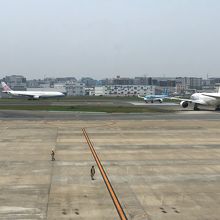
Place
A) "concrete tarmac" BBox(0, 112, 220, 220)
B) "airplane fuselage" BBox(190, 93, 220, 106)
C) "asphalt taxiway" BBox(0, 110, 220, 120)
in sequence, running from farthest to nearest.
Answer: "airplane fuselage" BBox(190, 93, 220, 106), "asphalt taxiway" BBox(0, 110, 220, 120), "concrete tarmac" BBox(0, 112, 220, 220)

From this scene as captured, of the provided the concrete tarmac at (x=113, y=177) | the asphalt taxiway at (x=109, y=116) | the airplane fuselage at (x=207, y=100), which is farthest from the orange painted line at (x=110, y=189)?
the airplane fuselage at (x=207, y=100)

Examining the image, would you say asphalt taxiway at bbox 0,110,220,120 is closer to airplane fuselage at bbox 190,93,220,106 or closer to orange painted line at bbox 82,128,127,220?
airplane fuselage at bbox 190,93,220,106

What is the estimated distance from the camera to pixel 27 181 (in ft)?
74.9

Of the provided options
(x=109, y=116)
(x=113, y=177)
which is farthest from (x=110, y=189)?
(x=109, y=116)

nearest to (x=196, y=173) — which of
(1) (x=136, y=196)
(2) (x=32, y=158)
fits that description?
(1) (x=136, y=196)

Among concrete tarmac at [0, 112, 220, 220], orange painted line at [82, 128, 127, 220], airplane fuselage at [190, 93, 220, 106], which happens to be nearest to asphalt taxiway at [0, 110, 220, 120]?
airplane fuselage at [190, 93, 220, 106]

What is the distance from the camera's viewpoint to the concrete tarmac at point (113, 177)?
17500mm

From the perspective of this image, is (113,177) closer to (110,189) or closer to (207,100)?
(110,189)

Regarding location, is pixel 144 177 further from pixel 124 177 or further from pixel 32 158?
pixel 32 158

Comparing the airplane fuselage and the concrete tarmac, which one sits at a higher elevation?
the airplane fuselage

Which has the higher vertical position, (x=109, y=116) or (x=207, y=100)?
(x=207, y=100)

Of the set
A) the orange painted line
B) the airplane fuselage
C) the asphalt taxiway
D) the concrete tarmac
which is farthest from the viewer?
the airplane fuselage

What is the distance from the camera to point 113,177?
78.8ft

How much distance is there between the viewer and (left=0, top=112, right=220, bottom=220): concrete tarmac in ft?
57.4
